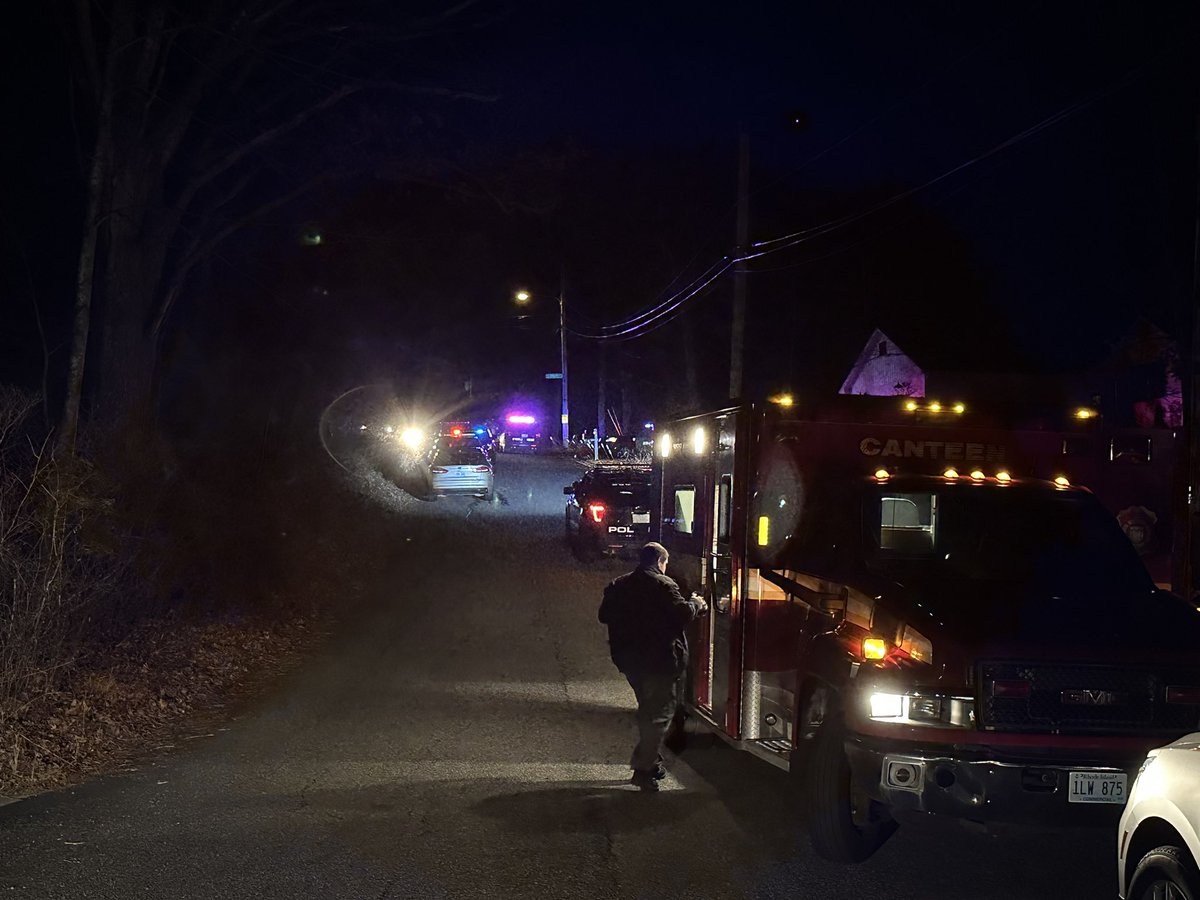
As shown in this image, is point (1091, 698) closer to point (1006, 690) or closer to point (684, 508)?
point (1006, 690)

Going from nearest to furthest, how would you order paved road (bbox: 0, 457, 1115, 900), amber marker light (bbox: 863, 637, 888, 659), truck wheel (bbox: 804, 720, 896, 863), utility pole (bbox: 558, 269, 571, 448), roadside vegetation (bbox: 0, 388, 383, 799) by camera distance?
paved road (bbox: 0, 457, 1115, 900) → amber marker light (bbox: 863, 637, 888, 659) → truck wheel (bbox: 804, 720, 896, 863) → roadside vegetation (bbox: 0, 388, 383, 799) → utility pole (bbox: 558, 269, 571, 448)

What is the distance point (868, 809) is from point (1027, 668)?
126 centimetres

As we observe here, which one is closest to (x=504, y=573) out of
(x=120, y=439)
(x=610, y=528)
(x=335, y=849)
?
(x=610, y=528)

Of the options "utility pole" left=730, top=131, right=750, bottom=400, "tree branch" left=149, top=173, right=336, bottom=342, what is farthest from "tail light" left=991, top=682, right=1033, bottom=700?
"utility pole" left=730, top=131, right=750, bottom=400

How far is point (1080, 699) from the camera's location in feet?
18.9

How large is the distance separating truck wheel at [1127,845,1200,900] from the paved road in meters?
1.63

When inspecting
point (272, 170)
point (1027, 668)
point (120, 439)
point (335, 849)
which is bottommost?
point (335, 849)

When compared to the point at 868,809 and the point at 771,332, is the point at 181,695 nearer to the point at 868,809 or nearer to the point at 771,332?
the point at 868,809

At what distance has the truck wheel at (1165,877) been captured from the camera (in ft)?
13.2

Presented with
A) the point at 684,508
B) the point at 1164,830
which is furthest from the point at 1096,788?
the point at 684,508

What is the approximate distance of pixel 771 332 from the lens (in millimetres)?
50969

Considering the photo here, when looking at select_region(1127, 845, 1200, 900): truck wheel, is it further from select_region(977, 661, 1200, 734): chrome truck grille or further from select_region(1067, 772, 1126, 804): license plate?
select_region(977, 661, 1200, 734): chrome truck grille

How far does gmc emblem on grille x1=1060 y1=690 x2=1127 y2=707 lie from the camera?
5773 mm

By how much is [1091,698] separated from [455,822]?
3670mm
